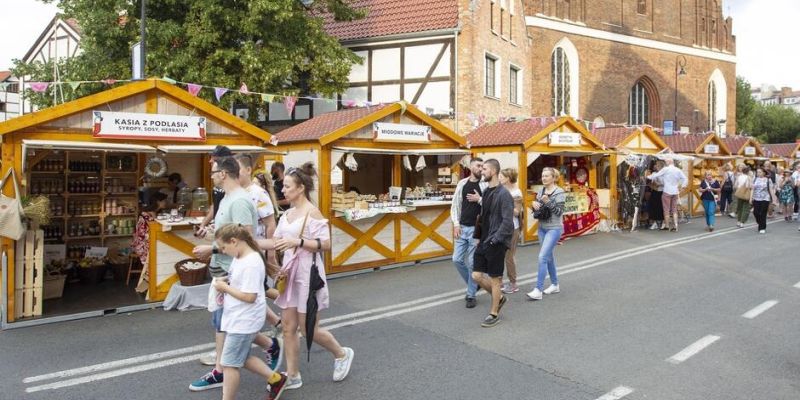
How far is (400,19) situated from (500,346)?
16.9 meters

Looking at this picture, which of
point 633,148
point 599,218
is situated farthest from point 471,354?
point 633,148

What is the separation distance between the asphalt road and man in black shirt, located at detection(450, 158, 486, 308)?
0.37 meters

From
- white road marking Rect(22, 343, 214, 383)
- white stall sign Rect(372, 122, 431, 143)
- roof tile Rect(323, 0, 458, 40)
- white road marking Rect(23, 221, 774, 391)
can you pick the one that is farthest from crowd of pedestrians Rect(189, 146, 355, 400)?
roof tile Rect(323, 0, 458, 40)

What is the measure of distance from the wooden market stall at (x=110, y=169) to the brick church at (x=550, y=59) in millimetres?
8995

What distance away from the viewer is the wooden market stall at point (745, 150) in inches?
994

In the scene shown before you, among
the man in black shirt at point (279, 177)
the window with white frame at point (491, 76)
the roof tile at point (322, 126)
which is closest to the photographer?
the man in black shirt at point (279, 177)

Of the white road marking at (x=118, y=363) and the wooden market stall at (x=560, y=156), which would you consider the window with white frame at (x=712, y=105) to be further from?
the white road marking at (x=118, y=363)

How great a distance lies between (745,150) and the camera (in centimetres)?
2583

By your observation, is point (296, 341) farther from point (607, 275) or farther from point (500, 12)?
point (500, 12)

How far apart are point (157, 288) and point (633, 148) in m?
14.6

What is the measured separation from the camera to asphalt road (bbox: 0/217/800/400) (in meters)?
4.86

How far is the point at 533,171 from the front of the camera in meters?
17.7

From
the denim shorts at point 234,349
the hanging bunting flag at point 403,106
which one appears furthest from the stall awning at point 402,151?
the denim shorts at point 234,349

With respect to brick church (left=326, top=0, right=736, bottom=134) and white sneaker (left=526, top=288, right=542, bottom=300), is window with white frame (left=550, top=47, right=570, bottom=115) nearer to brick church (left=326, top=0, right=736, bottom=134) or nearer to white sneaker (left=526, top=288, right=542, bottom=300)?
brick church (left=326, top=0, right=736, bottom=134)
